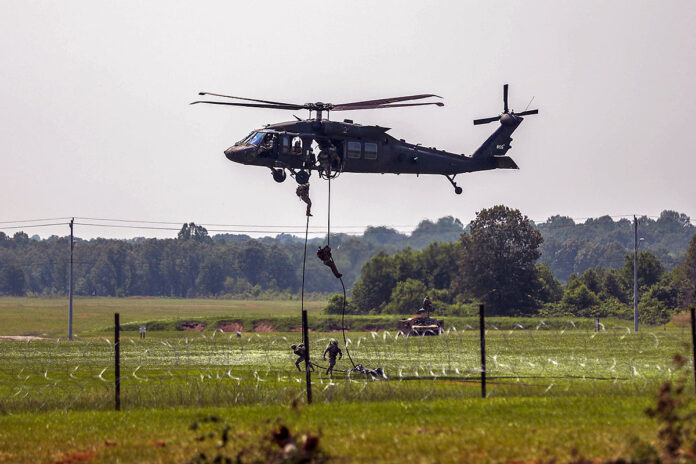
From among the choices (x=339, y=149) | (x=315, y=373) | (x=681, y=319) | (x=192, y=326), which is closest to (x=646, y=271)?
(x=681, y=319)

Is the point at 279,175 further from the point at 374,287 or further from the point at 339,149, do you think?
the point at 374,287

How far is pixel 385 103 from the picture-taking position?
3684cm

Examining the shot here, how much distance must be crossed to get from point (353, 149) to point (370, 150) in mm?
862

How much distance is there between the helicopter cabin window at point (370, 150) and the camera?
41.7m

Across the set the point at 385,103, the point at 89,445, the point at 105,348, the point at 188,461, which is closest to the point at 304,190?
the point at 385,103

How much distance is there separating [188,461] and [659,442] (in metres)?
7.40

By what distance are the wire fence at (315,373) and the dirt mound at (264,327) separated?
32727mm

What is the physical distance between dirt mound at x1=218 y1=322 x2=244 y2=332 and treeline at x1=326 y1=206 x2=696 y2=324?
14.9m

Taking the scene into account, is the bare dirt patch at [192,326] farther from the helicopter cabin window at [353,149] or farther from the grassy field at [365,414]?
the helicopter cabin window at [353,149]

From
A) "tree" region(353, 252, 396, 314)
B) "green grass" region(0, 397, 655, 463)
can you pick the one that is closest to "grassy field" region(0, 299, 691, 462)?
"green grass" region(0, 397, 655, 463)

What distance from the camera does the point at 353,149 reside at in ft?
136

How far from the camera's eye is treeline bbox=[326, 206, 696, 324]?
108625mm

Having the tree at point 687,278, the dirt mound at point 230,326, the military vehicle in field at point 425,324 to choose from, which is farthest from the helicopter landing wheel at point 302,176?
the tree at point 687,278

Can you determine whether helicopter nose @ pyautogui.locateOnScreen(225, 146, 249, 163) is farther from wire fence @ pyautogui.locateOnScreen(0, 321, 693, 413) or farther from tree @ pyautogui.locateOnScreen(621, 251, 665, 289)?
tree @ pyautogui.locateOnScreen(621, 251, 665, 289)
